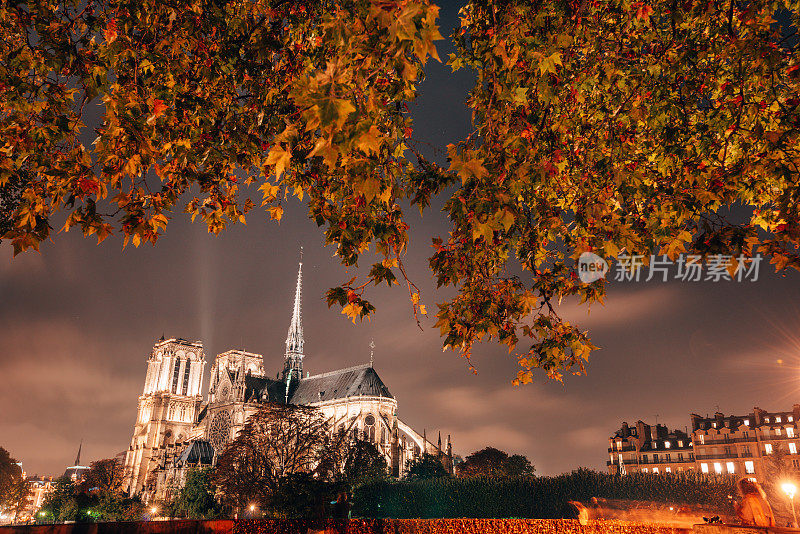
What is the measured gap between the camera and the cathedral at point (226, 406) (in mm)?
77438

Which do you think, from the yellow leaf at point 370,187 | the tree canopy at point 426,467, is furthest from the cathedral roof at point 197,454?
the yellow leaf at point 370,187

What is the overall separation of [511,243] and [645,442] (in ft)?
298

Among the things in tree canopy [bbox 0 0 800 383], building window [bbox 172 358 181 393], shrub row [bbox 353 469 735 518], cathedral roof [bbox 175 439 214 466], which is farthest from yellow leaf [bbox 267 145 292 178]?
building window [bbox 172 358 181 393]

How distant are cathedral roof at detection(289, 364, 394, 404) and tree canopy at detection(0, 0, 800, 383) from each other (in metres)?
77.4

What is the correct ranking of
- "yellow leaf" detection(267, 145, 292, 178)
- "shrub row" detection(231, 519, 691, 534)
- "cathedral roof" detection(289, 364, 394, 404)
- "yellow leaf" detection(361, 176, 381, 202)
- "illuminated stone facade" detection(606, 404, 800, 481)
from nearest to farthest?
"yellow leaf" detection(267, 145, 292, 178) < "yellow leaf" detection(361, 176, 381, 202) < "shrub row" detection(231, 519, 691, 534) < "illuminated stone facade" detection(606, 404, 800, 481) < "cathedral roof" detection(289, 364, 394, 404)

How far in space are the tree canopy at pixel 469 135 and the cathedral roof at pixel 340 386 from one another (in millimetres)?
77369

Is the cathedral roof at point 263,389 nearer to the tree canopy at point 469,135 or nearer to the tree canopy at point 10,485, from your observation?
the tree canopy at point 10,485

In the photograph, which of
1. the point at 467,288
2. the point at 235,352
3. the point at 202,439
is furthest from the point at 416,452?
the point at 467,288

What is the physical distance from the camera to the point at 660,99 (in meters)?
6.35

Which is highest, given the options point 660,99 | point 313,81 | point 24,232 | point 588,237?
point 660,99

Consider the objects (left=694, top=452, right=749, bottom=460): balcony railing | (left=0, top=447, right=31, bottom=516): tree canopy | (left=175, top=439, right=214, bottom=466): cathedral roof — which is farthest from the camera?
(left=0, top=447, right=31, bottom=516): tree canopy

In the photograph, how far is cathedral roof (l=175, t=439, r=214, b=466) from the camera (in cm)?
7562

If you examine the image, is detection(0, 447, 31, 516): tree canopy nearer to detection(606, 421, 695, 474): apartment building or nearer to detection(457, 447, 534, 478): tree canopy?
detection(457, 447, 534, 478): tree canopy

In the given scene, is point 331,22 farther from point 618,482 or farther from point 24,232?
point 618,482
